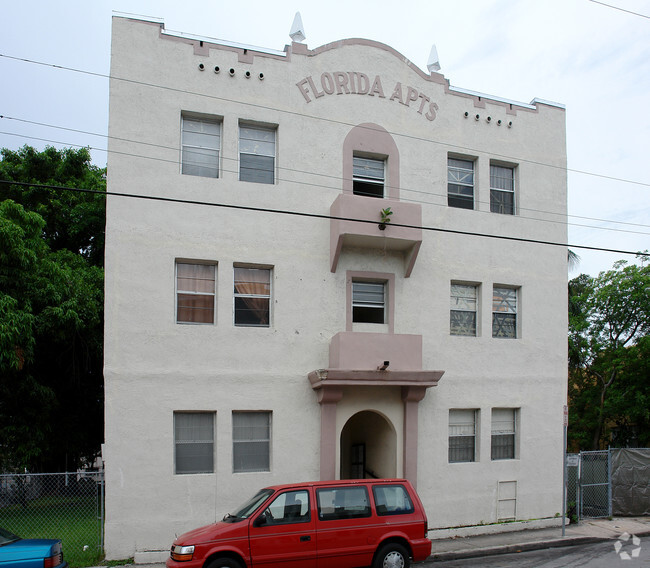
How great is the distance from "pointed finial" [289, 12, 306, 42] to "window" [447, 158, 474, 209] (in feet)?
16.0

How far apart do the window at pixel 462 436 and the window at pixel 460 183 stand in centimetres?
539

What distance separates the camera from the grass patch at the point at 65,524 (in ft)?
40.8

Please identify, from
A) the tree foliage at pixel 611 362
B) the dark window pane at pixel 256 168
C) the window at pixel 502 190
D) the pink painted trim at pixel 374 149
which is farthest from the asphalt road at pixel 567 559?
the tree foliage at pixel 611 362

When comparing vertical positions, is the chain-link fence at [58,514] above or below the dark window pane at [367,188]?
below

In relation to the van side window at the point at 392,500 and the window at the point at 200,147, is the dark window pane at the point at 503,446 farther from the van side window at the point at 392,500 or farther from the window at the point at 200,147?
the window at the point at 200,147

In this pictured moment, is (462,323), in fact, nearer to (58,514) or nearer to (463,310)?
(463,310)

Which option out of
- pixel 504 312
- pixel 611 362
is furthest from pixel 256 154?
pixel 611 362

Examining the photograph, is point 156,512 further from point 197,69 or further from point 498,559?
point 197,69

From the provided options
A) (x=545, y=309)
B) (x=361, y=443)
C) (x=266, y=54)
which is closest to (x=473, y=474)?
(x=361, y=443)

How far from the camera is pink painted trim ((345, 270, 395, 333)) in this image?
578 inches

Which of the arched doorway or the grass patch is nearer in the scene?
the grass patch

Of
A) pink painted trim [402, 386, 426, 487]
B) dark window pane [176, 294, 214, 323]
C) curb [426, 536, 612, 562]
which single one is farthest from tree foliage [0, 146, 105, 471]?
curb [426, 536, 612, 562]

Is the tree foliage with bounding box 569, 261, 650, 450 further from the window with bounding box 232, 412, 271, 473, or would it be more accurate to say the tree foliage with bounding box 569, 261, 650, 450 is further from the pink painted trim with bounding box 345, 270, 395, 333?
the window with bounding box 232, 412, 271, 473

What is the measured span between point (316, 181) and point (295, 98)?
6.64ft
